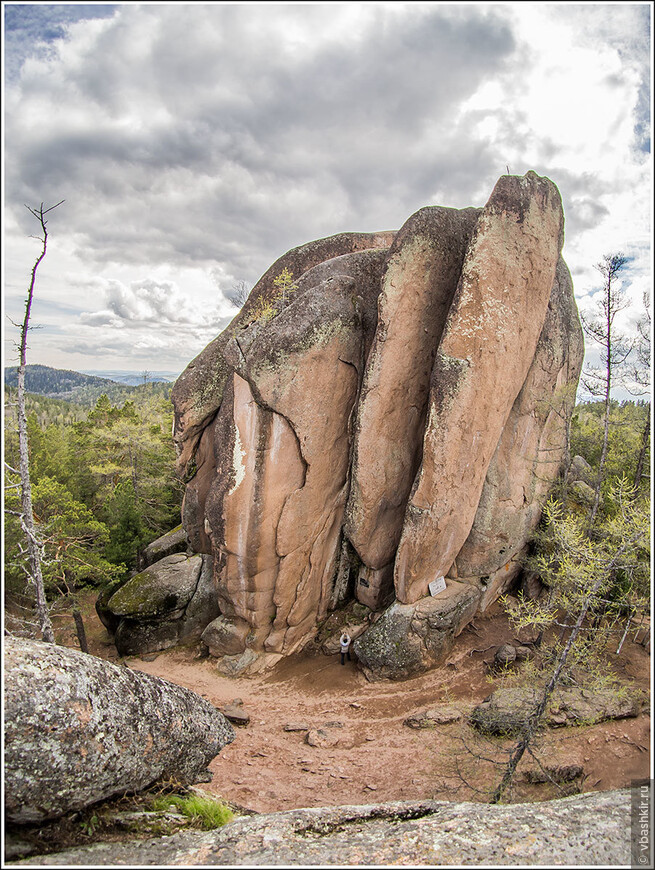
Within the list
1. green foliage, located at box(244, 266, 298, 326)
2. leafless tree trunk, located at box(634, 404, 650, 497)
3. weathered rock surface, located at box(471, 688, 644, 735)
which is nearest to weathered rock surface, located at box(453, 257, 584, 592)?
leafless tree trunk, located at box(634, 404, 650, 497)

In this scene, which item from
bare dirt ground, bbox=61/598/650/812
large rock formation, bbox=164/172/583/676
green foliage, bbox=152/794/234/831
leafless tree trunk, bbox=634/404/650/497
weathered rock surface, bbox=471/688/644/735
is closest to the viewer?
green foliage, bbox=152/794/234/831

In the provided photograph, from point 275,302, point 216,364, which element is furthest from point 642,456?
point 216,364

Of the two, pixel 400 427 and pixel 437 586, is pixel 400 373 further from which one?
pixel 437 586

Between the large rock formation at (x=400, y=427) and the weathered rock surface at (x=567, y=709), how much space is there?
2999 millimetres

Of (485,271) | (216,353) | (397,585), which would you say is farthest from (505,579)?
(216,353)

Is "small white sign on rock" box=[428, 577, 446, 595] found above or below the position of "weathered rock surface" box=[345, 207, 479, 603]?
below

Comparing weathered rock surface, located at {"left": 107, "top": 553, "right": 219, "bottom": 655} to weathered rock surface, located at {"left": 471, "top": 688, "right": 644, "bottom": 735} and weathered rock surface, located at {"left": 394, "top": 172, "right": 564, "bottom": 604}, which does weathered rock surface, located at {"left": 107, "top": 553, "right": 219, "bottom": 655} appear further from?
weathered rock surface, located at {"left": 471, "top": 688, "right": 644, "bottom": 735}

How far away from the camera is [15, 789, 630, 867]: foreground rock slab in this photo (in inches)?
184

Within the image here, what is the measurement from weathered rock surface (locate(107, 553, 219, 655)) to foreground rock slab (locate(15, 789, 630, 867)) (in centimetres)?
1147

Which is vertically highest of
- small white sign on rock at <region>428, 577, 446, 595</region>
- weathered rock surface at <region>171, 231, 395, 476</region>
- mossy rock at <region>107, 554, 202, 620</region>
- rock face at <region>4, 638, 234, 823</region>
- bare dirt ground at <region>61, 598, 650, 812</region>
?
weathered rock surface at <region>171, 231, 395, 476</region>

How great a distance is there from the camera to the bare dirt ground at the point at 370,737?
9.22m

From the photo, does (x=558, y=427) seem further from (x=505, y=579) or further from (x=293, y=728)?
Result: (x=293, y=728)

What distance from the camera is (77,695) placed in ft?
17.3

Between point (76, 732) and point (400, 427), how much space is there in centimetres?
1131
